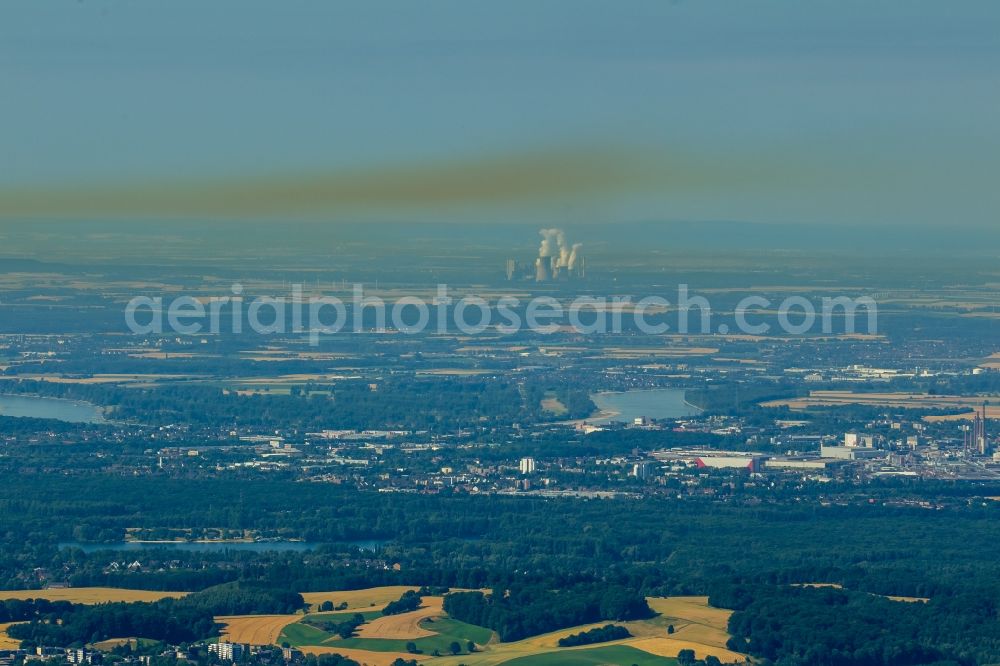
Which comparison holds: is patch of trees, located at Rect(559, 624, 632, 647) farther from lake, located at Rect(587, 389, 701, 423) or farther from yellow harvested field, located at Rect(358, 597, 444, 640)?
lake, located at Rect(587, 389, 701, 423)

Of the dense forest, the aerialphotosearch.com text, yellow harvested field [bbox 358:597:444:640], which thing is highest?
the aerialphotosearch.com text

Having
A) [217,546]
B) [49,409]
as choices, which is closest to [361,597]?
[217,546]

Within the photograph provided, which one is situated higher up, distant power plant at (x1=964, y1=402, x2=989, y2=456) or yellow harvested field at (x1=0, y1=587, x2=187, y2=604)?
distant power plant at (x1=964, y1=402, x2=989, y2=456)

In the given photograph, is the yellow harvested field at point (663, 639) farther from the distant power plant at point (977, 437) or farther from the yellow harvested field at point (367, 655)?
the distant power plant at point (977, 437)

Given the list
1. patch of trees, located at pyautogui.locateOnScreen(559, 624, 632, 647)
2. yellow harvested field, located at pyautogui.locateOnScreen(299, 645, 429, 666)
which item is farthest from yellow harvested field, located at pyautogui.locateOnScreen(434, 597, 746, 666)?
yellow harvested field, located at pyautogui.locateOnScreen(299, 645, 429, 666)

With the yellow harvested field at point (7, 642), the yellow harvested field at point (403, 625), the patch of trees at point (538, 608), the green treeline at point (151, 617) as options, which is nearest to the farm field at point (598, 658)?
the patch of trees at point (538, 608)

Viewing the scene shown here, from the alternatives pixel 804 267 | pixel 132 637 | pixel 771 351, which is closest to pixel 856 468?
pixel 132 637
